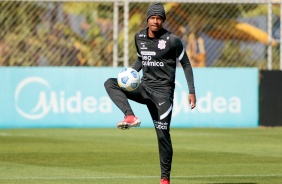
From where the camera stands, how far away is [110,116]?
23.2 meters

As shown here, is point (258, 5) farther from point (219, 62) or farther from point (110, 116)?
point (110, 116)

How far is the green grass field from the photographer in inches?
489

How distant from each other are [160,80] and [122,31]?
14.2 metres

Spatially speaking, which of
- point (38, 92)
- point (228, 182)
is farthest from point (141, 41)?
point (38, 92)

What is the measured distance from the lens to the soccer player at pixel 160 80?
11.1 meters

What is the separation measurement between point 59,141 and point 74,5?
8.26m

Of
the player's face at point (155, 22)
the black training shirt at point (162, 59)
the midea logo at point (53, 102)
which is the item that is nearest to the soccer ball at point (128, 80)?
the black training shirt at point (162, 59)

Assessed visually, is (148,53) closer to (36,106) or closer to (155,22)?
(155,22)

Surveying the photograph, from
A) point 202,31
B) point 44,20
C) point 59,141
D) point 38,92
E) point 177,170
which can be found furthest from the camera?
point 202,31

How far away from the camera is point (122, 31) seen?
2538 cm

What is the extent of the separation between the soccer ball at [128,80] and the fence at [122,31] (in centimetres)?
1276

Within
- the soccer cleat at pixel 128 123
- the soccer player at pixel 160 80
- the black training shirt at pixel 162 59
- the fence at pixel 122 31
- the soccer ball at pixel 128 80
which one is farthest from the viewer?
the fence at pixel 122 31

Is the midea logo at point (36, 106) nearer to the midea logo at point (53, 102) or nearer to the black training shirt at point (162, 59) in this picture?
the midea logo at point (53, 102)

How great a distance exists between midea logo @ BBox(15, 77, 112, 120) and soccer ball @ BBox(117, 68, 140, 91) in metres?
11.7
